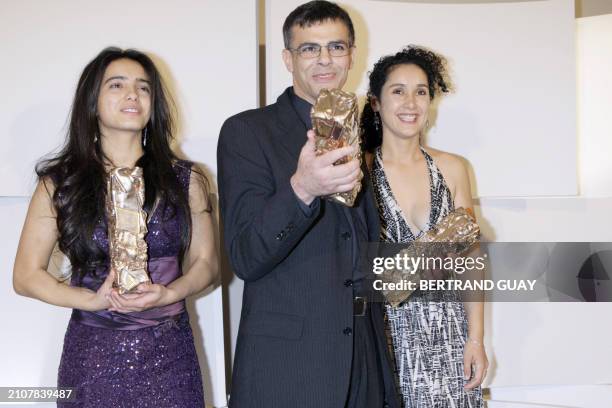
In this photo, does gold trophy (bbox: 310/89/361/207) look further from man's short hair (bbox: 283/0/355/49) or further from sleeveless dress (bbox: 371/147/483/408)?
sleeveless dress (bbox: 371/147/483/408)

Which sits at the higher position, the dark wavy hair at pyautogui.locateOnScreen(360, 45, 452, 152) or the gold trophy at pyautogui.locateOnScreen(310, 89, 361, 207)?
the dark wavy hair at pyautogui.locateOnScreen(360, 45, 452, 152)

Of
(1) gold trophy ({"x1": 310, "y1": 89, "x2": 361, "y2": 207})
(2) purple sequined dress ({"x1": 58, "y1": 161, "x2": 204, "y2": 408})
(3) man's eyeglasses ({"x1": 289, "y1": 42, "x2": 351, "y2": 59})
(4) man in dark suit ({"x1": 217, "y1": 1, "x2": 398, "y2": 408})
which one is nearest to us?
(1) gold trophy ({"x1": 310, "y1": 89, "x2": 361, "y2": 207})

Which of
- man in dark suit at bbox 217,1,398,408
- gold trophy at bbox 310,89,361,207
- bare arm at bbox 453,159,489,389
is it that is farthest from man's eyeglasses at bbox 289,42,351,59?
bare arm at bbox 453,159,489,389

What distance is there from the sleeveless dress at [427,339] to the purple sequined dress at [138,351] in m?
0.62

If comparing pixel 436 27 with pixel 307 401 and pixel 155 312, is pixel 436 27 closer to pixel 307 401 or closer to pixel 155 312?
pixel 155 312

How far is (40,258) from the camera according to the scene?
6.20ft

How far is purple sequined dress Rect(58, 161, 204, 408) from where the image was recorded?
5.96 feet

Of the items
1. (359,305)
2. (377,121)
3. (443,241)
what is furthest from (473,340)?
(377,121)

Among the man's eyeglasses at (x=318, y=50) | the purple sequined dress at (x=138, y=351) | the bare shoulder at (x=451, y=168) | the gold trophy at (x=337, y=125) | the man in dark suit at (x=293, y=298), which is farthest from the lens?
the bare shoulder at (x=451, y=168)

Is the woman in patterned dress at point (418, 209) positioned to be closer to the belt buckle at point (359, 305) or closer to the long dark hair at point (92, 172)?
the belt buckle at point (359, 305)

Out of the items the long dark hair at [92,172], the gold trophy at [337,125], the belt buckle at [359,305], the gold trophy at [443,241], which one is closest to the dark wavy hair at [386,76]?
the gold trophy at [443,241]

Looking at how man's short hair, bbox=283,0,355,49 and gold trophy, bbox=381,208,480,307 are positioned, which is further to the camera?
gold trophy, bbox=381,208,480,307

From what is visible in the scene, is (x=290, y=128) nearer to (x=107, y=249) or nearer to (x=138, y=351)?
(x=107, y=249)

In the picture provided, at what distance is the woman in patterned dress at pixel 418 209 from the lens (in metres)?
2.04
